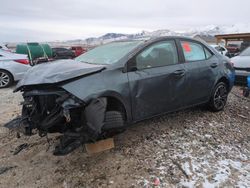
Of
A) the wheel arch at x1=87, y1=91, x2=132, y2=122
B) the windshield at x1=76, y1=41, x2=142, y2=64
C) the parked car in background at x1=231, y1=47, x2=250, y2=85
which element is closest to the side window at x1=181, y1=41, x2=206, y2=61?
the windshield at x1=76, y1=41, x2=142, y2=64

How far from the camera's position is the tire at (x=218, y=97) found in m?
5.44

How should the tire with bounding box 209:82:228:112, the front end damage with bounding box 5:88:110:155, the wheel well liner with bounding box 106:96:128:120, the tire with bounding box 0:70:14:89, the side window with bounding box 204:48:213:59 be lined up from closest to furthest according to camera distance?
the front end damage with bounding box 5:88:110:155
the wheel well liner with bounding box 106:96:128:120
the side window with bounding box 204:48:213:59
the tire with bounding box 209:82:228:112
the tire with bounding box 0:70:14:89

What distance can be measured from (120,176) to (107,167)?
277mm

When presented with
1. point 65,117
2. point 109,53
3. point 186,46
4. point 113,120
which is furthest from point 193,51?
point 65,117

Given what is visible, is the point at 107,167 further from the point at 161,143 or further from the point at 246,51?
the point at 246,51

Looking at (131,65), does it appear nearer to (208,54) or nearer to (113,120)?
(113,120)

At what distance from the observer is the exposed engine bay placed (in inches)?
127

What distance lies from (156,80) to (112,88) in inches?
34.1

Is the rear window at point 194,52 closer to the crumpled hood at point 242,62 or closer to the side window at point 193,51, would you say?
the side window at point 193,51

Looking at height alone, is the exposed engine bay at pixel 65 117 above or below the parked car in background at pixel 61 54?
above

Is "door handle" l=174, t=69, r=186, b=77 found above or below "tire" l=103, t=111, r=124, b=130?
above

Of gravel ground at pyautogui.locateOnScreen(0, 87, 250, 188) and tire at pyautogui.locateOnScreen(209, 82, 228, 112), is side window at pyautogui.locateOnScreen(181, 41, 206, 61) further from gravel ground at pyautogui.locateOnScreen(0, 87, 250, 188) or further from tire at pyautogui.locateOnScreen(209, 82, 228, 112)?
gravel ground at pyautogui.locateOnScreen(0, 87, 250, 188)

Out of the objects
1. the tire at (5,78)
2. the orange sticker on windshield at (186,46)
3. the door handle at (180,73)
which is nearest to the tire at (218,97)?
the orange sticker on windshield at (186,46)

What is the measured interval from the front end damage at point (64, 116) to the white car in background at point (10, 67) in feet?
19.1
